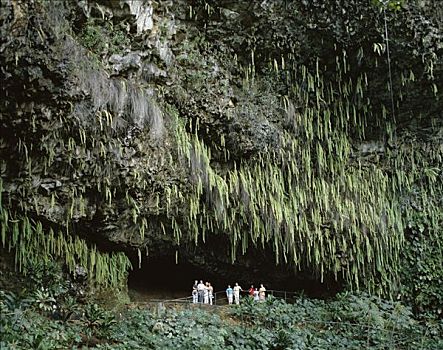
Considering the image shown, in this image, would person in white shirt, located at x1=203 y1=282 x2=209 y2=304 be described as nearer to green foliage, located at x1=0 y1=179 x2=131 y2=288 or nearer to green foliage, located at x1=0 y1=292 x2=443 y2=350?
green foliage, located at x1=0 y1=292 x2=443 y2=350

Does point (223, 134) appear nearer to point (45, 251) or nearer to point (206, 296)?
point (206, 296)

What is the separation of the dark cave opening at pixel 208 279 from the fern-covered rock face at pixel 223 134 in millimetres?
258

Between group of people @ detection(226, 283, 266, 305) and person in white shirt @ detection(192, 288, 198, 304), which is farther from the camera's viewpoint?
group of people @ detection(226, 283, 266, 305)

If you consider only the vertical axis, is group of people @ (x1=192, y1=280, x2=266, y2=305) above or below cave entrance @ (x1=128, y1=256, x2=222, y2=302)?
below

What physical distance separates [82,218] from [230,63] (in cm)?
440

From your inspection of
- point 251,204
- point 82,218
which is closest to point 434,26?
→ point 251,204

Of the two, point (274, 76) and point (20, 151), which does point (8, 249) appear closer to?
point (20, 151)

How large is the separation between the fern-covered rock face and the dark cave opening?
0.85 ft

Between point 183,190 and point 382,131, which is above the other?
point 382,131

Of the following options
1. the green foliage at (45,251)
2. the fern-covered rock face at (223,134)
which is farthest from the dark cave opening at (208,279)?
the green foliage at (45,251)

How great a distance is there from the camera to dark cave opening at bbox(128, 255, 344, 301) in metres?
11.8

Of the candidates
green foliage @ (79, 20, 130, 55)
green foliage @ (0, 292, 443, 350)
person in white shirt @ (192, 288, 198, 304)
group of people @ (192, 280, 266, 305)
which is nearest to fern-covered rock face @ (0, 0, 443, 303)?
green foliage @ (79, 20, 130, 55)

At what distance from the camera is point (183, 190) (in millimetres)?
9867

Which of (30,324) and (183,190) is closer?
(30,324)
